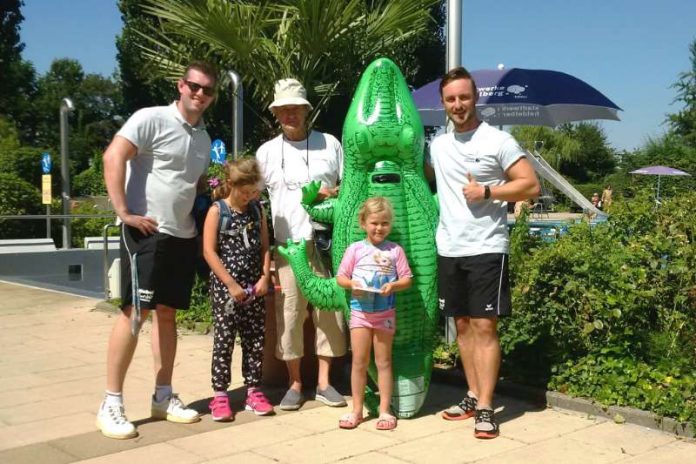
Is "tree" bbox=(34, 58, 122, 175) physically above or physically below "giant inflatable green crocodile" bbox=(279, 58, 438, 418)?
above

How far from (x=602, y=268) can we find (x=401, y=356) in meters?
1.63

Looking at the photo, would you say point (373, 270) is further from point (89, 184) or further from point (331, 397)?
point (89, 184)

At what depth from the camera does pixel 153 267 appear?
414cm

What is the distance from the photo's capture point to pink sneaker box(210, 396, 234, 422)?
4422mm

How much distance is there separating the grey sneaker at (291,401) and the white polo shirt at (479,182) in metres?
1.33

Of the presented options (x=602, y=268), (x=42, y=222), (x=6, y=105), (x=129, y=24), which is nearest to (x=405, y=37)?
(x=602, y=268)

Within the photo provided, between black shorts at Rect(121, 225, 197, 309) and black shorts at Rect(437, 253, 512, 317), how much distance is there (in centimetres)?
152

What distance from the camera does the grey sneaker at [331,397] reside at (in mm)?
4724

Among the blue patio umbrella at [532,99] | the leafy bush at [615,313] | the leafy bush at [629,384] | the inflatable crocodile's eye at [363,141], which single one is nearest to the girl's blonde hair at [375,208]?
the inflatable crocodile's eye at [363,141]

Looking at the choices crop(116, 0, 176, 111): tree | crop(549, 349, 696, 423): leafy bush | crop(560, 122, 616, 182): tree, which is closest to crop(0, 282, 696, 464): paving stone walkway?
crop(549, 349, 696, 423): leafy bush

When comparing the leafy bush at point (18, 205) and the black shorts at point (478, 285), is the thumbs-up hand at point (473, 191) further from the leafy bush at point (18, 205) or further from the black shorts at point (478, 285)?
the leafy bush at point (18, 205)

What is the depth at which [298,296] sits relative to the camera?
15.6 ft

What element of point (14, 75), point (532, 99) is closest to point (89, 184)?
point (14, 75)

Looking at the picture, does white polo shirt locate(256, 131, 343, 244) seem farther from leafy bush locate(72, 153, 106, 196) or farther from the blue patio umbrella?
leafy bush locate(72, 153, 106, 196)
